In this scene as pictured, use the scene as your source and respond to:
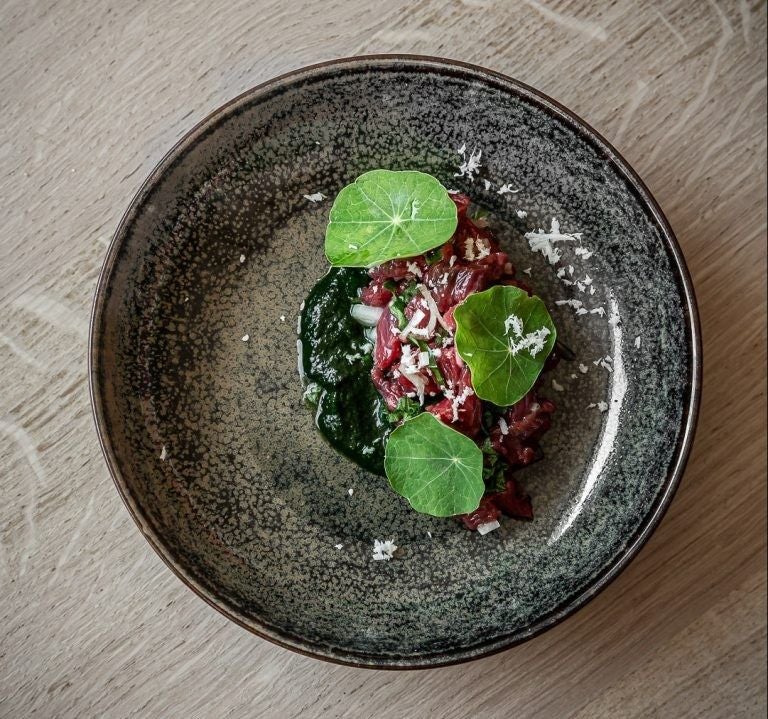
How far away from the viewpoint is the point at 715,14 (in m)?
2.05

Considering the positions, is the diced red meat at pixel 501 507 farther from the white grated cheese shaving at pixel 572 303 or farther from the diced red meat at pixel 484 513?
the white grated cheese shaving at pixel 572 303

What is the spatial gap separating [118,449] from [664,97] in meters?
1.99

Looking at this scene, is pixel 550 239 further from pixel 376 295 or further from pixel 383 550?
pixel 383 550

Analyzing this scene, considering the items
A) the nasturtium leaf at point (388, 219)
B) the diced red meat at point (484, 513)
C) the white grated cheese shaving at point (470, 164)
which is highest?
the nasturtium leaf at point (388, 219)

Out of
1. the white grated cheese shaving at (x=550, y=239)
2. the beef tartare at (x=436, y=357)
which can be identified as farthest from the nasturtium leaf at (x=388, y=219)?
the white grated cheese shaving at (x=550, y=239)

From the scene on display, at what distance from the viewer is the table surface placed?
2.01m

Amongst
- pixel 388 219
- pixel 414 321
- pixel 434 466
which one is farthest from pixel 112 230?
pixel 434 466

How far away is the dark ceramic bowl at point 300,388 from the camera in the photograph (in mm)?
1813

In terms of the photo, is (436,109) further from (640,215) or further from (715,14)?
(715,14)

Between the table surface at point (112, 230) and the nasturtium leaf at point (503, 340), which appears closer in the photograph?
the nasturtium leaf at point (503, 340)

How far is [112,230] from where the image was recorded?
201 centimetres

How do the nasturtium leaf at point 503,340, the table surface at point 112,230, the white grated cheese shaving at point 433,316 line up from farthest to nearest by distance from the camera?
1. the table surface at point 112,230
2. the white grated cheese shaving at point 433,316
3. the nasturtium leaf at point 503,340

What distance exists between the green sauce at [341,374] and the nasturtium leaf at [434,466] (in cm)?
18

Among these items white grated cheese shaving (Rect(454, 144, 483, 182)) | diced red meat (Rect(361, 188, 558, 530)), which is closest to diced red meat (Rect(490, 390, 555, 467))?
diced red meat (Rect(361, 188, 558, 530))
